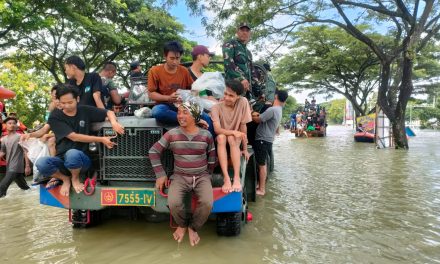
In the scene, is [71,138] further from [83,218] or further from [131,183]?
[83,218]

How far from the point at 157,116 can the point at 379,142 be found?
47.6 ft

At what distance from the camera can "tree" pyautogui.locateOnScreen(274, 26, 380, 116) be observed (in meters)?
26.7

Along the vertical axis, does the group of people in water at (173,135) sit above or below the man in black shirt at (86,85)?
below

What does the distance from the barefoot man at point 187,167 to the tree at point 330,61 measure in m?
22.9

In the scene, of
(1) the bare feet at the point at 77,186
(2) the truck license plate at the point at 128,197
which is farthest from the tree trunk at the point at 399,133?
(1) the bare feet at the point at 77,186

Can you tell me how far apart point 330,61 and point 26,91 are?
72.5 feet

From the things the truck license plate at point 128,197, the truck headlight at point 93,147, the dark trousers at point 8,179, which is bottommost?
the dark trousers at point 8,179

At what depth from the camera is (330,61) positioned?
93.4 ft

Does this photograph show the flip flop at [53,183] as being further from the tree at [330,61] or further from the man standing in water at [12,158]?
the tree at [330,61]

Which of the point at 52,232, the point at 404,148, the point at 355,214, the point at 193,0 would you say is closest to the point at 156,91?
the point at 52,232

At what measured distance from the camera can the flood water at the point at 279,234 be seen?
3557mm

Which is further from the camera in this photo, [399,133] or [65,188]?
[399,133]

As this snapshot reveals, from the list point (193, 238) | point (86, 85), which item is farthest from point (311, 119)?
point (193, 238)

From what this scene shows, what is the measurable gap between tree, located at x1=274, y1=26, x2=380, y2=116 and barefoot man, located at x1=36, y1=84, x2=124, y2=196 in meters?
23.0
